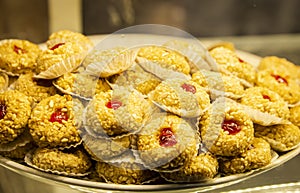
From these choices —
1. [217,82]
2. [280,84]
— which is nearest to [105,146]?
[217,82]

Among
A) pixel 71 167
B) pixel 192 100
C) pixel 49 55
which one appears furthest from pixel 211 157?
pixel 49 55

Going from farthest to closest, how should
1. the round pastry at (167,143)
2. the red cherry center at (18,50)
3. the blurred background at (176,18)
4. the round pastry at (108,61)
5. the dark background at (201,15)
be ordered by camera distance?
the dark background at (201,15) → the blurred background at (176,18) → the red cherry center at (18,50) → the round pastry at (108,61) → the round pastry at (167,143)

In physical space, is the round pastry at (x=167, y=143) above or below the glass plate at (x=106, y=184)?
above

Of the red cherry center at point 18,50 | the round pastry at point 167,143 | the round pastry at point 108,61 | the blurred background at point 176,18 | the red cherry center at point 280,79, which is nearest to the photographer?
the round pastry at point 167,143

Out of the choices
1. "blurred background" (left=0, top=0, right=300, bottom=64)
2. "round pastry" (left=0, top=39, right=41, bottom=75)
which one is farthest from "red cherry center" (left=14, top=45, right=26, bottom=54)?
"blurred background" (left=0, top=0, right=300, bottom=64)

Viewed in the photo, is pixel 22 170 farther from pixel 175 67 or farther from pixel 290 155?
pixel 290 155

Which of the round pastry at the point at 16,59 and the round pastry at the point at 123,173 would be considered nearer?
the round pastry at the point at 123,173

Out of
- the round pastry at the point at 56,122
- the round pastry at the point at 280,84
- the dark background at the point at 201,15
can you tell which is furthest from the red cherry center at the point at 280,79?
the dark background at the point at 201,15

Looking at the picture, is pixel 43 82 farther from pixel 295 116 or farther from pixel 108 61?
pixel 295 116

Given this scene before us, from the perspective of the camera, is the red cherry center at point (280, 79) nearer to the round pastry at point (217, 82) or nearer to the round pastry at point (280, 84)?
the round pastry at point (280, 84)
